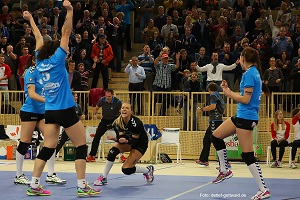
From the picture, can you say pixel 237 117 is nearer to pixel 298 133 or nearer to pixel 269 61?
pixel 298 133

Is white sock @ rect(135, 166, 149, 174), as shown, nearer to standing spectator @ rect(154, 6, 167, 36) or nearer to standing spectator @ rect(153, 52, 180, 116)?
standing spectator @ rect(153, 52, 180, 116)

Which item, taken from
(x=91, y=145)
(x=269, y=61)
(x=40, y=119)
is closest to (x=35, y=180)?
(x=40, y=119)

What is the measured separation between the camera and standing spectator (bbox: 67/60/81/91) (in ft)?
66.1

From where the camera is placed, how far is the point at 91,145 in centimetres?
1834

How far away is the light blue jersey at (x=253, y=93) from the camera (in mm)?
9547

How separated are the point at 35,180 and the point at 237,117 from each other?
3.14 m

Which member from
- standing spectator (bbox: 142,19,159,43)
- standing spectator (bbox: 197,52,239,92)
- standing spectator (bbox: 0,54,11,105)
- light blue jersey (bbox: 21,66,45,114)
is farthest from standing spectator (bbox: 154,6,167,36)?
light blue jersey (bbox: 21,66,45,114)

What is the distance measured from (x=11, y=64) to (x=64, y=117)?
12630 mm

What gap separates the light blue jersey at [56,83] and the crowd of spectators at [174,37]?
10.5m

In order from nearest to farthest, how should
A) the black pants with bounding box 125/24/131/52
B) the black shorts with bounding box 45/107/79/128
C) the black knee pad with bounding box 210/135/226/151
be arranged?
1. the black shorts with bounding box 45/107/79/128
2. the black knee pad with bounding box 210/135/226/151
3. the black pants with bounding box 125/24/131/52

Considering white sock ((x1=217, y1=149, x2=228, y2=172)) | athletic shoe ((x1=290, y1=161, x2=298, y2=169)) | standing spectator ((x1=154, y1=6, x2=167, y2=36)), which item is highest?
standing spectator ((x1=154, y1=6, x2=167, y2=36))

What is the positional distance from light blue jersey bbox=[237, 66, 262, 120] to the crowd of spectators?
9.49 meters

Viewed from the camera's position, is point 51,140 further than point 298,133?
No

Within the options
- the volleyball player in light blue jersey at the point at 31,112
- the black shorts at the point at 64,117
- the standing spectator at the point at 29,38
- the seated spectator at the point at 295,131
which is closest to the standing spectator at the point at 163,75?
the seated spectator at the point at 295,131
